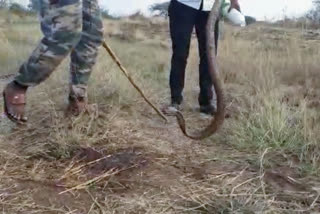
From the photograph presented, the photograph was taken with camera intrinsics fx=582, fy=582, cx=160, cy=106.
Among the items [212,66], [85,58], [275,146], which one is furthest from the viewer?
[85,58]

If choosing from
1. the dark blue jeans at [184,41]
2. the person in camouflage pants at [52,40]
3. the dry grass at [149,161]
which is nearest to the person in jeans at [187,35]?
the dark blue jeans at [184,41]

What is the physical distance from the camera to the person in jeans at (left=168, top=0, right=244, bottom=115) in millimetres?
4176

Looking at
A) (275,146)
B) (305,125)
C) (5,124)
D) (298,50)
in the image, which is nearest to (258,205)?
(275,146)

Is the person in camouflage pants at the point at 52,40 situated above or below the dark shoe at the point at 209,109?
above

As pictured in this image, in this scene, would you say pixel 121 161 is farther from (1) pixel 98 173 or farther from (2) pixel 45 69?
(2) pixel 45 69

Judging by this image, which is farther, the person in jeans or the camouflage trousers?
the person in jeans

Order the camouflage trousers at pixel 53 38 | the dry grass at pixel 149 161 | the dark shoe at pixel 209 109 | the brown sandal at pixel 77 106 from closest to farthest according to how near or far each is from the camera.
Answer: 1. the dry grass at pixel 149 161
2. the camouflage trousers at pixel 53 38
3. the brown sandal at pixel 77 106
4. the dark shoe at pixel 209 109

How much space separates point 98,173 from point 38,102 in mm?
1460

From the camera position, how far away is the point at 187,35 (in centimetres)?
425

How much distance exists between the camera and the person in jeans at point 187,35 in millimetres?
4176

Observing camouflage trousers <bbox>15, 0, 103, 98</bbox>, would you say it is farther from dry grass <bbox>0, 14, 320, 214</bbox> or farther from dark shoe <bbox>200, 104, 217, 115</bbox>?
dark shoe <bbox>200, 104, 217, 115</bbox>

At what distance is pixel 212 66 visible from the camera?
9.16 ft

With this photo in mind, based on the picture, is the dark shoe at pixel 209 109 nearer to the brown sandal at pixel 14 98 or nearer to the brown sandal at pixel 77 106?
the brown sandal at pixel 77 106

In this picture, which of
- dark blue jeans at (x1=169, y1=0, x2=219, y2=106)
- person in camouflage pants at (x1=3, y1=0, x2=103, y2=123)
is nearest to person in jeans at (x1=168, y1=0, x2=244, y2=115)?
dark blue jeans at (x1=169, y1=0, x2=219, y2=106)
